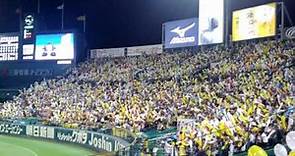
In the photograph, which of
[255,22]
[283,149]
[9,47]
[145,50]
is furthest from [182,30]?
[283,149]

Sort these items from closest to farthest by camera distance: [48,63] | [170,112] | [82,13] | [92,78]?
[170,112]
[92,78]
[48,63]
[82,13]

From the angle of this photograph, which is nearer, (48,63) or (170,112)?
(170,112)

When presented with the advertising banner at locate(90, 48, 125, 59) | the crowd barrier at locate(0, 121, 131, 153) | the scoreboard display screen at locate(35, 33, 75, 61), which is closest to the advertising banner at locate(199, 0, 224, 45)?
the crowd barrier at locate(0, 121, 131, 153)

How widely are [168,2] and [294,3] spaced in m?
10.00

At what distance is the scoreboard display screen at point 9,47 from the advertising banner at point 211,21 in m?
15.9

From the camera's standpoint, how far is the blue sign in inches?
1304

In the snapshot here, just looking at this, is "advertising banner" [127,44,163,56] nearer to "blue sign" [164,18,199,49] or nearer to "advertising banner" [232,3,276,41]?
"blue sign" [164,18,199,49]

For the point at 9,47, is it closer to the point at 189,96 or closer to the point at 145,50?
the point at 145,50

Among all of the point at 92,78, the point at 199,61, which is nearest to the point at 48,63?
the point at 92,78

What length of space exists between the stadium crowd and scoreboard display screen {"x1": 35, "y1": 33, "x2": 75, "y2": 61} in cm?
187

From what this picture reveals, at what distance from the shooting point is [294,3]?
103 ft

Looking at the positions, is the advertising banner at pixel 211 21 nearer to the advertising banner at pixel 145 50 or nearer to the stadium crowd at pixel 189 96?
the stadium crowd at pixel 189 96

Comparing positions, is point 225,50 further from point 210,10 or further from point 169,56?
point 169,56

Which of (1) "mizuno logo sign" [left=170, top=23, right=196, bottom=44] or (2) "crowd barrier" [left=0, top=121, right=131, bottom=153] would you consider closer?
(2) "crowd barrier" [left=0, top=121, right=131, bottom=153]
